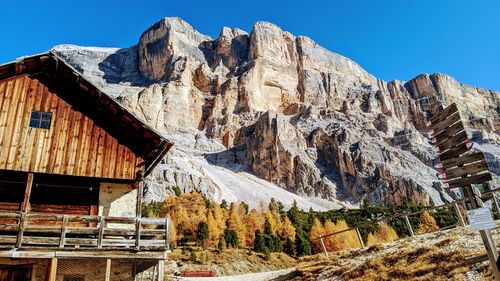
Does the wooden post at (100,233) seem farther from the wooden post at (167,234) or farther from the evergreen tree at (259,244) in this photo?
the evergreen tree at (259,244)

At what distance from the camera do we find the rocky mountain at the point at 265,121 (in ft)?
392

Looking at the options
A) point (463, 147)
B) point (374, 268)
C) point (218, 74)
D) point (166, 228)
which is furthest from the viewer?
point (218, 74)

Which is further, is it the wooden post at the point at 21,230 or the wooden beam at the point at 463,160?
the wooden post at the point at 21,230

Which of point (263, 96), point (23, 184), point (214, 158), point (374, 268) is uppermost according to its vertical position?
point (263, 96)

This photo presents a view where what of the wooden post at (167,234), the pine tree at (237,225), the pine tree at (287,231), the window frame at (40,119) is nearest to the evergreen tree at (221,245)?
the pine tree at (237,225)

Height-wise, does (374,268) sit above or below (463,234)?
below

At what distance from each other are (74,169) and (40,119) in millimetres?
2750

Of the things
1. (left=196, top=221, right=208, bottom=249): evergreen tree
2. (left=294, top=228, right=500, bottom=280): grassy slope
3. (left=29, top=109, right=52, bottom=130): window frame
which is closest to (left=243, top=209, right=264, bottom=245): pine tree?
(left=196, top=221, right=208, bottom=249): evergreen tree

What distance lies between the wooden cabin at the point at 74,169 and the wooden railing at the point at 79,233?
0.13 ft

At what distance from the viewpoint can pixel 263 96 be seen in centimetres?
17700

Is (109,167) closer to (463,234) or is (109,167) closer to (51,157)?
(51,157)

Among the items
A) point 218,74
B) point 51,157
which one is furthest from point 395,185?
point 51,157

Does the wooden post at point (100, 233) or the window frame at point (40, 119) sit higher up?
the window frame at point (40, 119)

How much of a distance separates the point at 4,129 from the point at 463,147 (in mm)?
16589
